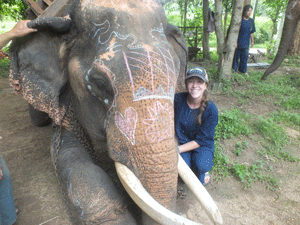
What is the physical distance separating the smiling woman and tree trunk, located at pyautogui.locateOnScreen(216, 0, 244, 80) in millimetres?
2988

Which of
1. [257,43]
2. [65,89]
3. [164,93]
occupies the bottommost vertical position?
[257,43]

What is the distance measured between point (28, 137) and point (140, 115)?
103 inches

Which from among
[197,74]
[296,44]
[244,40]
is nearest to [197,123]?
[197,74]

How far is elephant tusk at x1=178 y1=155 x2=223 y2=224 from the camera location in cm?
144

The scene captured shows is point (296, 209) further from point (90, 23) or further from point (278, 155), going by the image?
point (90, 23)

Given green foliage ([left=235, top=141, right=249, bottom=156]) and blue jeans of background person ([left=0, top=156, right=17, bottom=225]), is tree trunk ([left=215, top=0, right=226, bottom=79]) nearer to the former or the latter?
green foliage ([left=235, top=141, right=249, bottom=156])

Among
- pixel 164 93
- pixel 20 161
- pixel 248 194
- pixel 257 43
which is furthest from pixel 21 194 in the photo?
pixel 257 43

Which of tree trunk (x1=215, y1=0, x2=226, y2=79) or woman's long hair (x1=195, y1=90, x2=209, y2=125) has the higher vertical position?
tree trunk (x1=215, y1=0, x2=226, y2=79)

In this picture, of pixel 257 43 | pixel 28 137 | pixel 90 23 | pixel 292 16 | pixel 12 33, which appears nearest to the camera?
pixel 90 23

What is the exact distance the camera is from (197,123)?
2.49m

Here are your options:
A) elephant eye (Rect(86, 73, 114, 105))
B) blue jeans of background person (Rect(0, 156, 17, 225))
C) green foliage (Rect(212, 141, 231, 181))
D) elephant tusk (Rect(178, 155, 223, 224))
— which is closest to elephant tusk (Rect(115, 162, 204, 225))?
elephant tusk (Rect(178, 155, 223, 224))

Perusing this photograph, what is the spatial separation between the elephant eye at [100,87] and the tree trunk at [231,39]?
4.15m

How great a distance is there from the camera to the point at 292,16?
4023 millimetres

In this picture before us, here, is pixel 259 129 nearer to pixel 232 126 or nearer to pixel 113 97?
pixel 232 126
